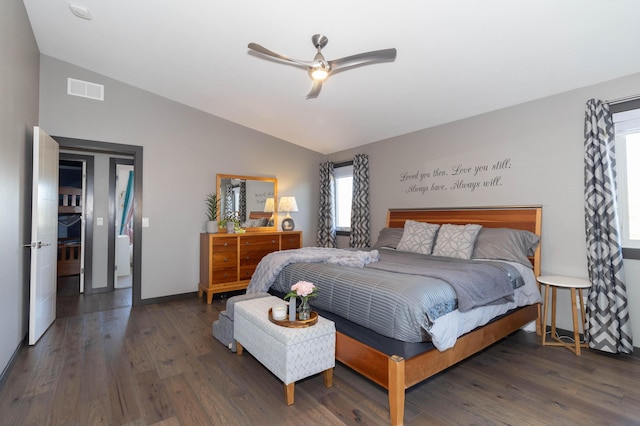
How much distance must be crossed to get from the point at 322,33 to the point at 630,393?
11.5 feet

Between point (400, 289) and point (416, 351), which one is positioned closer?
point (416, 351)

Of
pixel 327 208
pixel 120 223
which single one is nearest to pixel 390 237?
pixel 327 208

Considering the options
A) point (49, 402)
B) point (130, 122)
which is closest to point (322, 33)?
point (130, 122)

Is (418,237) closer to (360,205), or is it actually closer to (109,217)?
(360,205)

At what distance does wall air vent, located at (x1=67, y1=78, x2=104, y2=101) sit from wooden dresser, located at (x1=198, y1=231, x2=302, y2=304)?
218cm

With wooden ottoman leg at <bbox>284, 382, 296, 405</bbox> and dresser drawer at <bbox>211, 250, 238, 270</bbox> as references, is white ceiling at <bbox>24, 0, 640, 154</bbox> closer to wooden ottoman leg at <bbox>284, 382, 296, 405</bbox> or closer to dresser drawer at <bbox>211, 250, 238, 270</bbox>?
dresser drawer at <bbox>211, 250, 238, 270</bbox>

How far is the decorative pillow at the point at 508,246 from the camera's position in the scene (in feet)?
10.3

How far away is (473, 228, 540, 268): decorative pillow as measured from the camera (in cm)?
313

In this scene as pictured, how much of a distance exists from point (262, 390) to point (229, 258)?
254cm

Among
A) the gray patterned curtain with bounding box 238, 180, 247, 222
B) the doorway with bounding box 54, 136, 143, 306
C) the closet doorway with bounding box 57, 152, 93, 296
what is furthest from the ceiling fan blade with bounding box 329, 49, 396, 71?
the closet doorway with bounding box 57, 152, 93, 296

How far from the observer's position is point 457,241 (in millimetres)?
3432

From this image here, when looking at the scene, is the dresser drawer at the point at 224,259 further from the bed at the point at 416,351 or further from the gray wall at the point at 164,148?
the bed at the point at 416,351

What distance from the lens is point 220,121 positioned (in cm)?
488

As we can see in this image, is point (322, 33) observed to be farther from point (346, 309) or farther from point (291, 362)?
point (291, 362)
